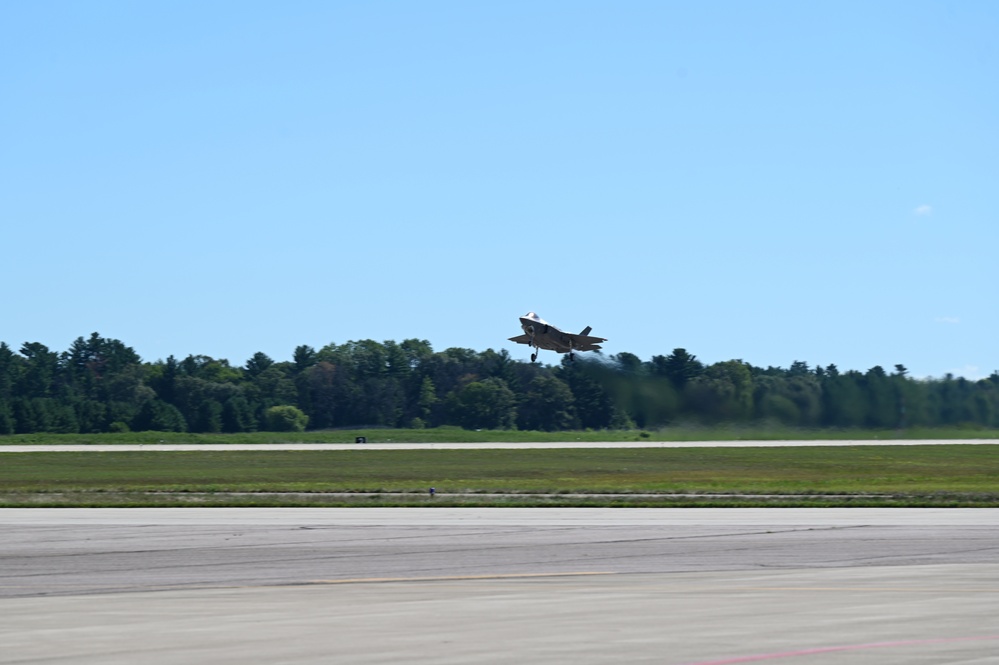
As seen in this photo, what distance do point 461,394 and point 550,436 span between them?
32.8 meters

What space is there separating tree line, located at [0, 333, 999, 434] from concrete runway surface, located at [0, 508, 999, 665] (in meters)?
36.6

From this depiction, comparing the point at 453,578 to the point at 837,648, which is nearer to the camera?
Answer: the point at 837,648

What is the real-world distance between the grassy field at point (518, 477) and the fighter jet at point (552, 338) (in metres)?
6.33

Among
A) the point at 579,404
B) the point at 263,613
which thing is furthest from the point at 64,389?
the point at 263,613

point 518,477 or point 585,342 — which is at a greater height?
point 585,342

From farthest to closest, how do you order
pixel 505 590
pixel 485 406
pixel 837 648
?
pixel 485 406 → pixel 505 590 → pixel 837 648

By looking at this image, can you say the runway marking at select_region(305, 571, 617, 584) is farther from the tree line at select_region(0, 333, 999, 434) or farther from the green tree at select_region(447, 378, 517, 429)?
the green tree at select_region(447, 378, 517, 429)

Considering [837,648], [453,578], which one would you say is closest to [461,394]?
[453,578]

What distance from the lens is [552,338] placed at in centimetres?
6419

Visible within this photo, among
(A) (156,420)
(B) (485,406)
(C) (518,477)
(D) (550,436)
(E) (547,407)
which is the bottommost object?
(C) (518,477)

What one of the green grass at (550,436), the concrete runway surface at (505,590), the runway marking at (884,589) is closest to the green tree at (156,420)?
the green grass at (550,436)

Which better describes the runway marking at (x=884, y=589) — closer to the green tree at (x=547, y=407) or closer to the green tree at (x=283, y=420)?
the green tree at (x=547, y=407)

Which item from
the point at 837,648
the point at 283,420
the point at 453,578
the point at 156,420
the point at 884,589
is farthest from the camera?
the point at 283,420

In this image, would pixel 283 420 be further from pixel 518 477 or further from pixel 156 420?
pixel 518 477
